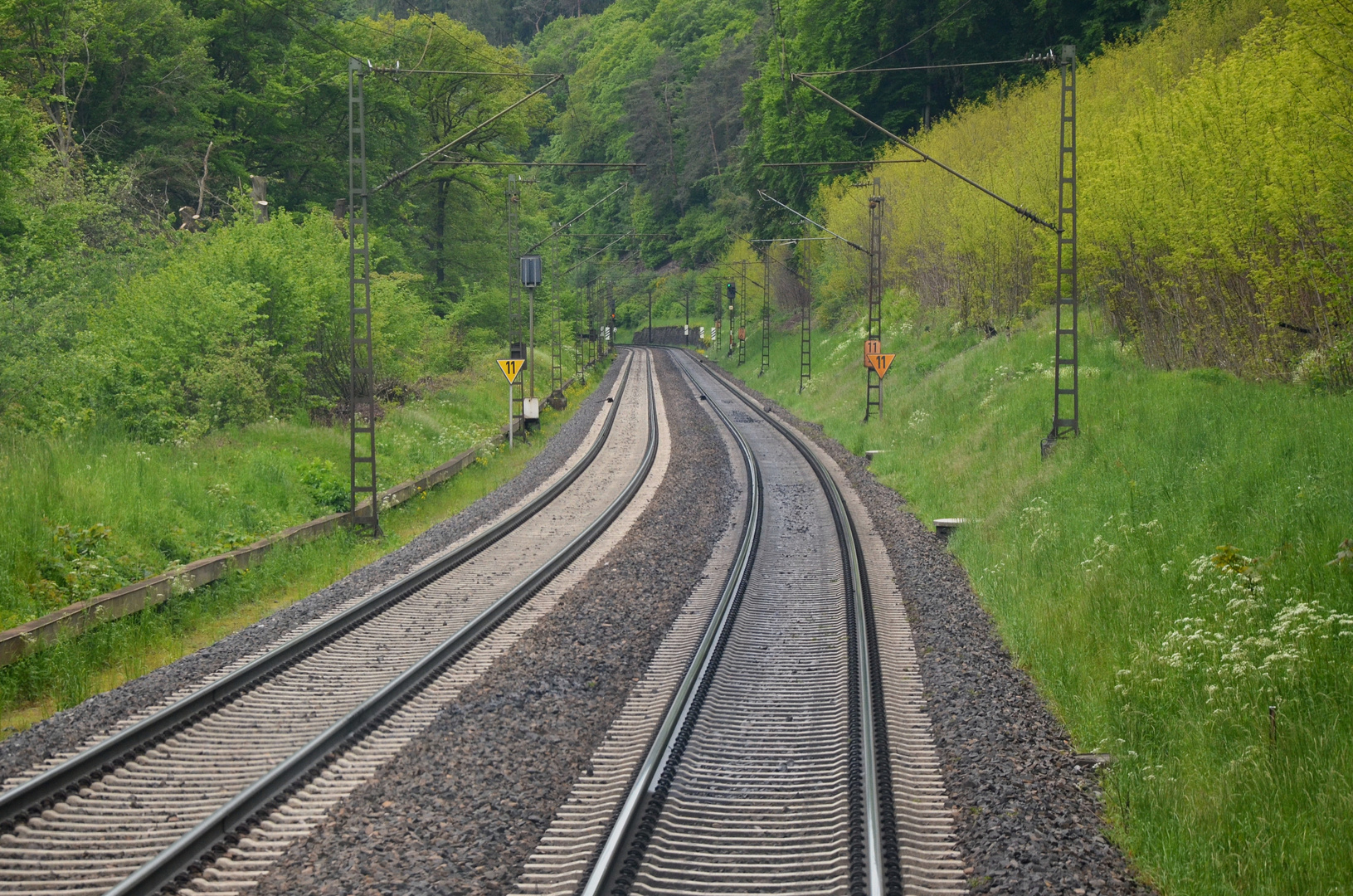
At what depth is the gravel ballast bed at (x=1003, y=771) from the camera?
Answer: 660 cm

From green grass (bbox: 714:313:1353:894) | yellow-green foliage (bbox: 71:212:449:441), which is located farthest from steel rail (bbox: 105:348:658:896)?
yellow-green foliage (bbox: 71:212:449:441)

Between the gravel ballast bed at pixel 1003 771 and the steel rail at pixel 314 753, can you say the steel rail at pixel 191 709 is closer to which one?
the steel rail at pixel 314 753

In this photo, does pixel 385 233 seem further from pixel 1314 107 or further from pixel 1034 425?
pixel 1314 107

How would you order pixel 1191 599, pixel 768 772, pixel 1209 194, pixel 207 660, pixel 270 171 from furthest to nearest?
pixel 270 171 → pixel 1209 194 → pixel 207 660 → pixel 1191 599 → pixel 768 772

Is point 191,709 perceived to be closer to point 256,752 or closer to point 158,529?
point 256,752

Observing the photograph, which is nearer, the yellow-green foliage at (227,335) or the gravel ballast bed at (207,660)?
the gravel ballast bed at (207,660)

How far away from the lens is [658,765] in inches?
317

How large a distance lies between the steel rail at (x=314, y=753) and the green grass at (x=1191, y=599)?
18.6ft

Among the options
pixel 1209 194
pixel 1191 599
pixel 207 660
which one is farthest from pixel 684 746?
pixel 1209 194

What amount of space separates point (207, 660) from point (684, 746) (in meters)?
5.29

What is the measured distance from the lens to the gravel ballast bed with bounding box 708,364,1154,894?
Answer: 6598mm

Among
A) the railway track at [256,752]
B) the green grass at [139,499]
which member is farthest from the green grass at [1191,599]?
the green grass at [139,499]

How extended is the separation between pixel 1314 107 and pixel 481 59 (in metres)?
47.9

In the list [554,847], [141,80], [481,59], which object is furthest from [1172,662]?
[481,59]
